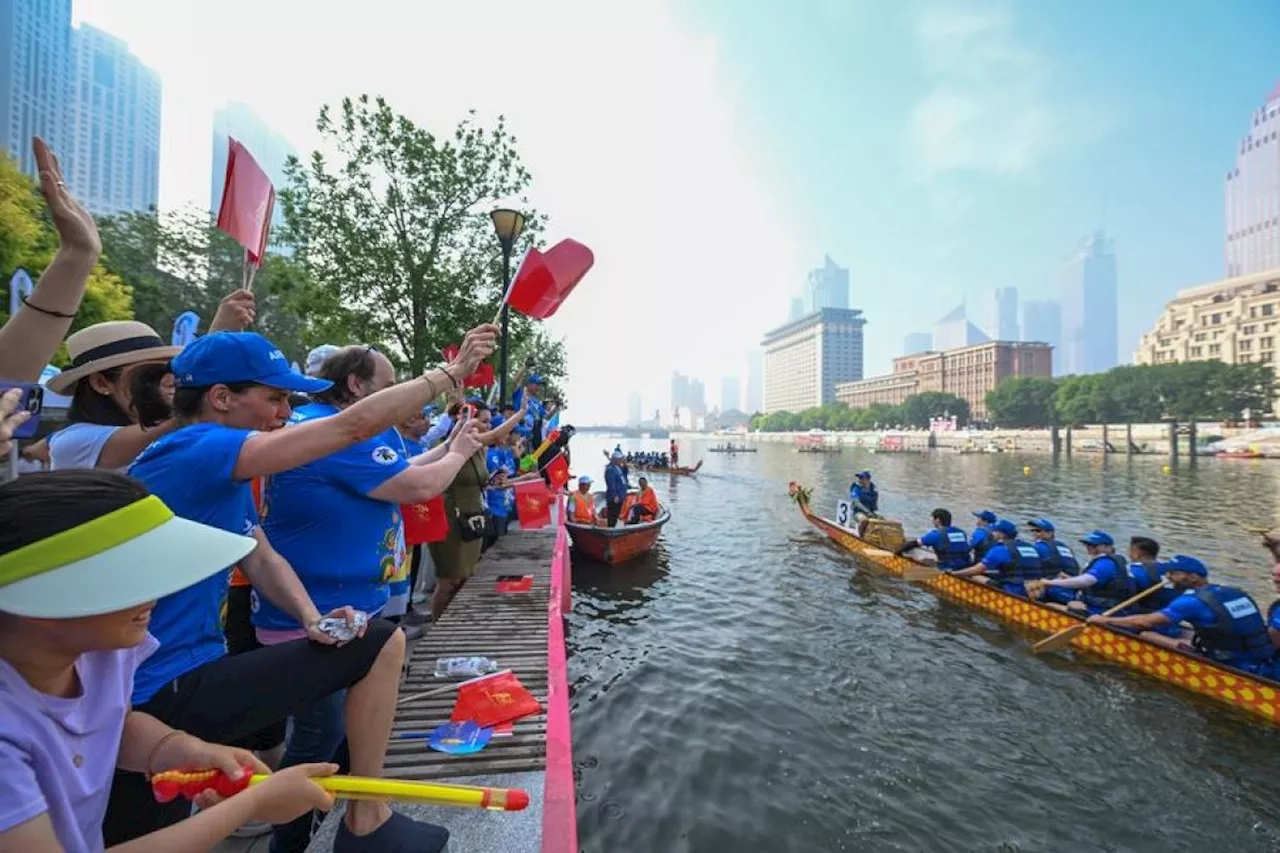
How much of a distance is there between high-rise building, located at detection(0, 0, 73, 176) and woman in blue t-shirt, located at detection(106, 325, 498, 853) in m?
53.1

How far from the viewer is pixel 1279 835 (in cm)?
549

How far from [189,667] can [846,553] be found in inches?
664

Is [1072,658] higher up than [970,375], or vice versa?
[970,375]

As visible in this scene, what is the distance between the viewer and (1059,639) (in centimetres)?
924

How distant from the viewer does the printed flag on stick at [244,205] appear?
4.00 m

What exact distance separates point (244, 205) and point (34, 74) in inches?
2633

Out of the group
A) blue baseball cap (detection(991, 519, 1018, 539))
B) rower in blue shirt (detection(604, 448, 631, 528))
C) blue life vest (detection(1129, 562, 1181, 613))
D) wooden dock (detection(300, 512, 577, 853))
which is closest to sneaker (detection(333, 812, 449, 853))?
wooden dock (detection(300, 512, 577, 853))

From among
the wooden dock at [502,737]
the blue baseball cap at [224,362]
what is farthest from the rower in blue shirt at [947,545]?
the blue baseball cap at [224,362]

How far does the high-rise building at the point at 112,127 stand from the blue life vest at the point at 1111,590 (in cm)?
7358

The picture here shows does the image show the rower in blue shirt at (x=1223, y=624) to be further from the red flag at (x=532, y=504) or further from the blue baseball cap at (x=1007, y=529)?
the red flag at (x=532, y=504)

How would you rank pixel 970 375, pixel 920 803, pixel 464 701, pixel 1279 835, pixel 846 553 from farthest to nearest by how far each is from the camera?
pixel 970 375 < pixel 846 553 < pixel 920 803 < pixel 1279 835 < pixel 464 701

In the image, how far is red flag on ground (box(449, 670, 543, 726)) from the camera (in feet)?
13.1

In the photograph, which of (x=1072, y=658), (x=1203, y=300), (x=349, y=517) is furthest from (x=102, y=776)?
(x=1203, y=300)

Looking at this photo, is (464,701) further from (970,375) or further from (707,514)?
(970,375)
